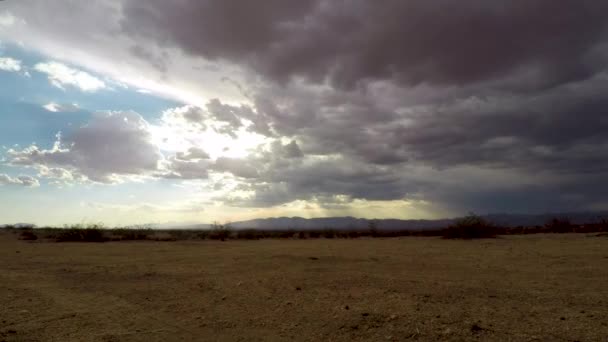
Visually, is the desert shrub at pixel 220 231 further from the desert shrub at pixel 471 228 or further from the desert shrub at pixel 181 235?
the desert shrub at pixel 471 228

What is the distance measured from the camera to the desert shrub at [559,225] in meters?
25.8

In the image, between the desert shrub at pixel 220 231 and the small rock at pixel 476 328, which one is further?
the desert shrub at pixel 220 231

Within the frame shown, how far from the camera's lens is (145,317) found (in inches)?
244

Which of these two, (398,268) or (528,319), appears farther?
(398,268)

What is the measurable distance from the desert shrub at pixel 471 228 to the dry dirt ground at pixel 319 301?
11349mm

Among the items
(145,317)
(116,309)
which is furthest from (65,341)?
(116,309)

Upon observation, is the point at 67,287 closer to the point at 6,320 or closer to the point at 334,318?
the point at 6,320

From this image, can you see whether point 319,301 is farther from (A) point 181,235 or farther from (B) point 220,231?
(A) point 181,235

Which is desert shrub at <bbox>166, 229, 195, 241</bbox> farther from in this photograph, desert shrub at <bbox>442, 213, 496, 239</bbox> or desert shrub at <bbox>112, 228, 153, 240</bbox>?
desert shrub at <bbox>442, 213, 496, 239</bbox>

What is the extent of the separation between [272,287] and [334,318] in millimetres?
2611

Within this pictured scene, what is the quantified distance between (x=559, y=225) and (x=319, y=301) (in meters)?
25.5

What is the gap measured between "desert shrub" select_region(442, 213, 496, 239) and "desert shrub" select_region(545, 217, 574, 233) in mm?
5147

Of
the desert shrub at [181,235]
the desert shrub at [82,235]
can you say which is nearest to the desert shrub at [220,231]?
the desert shrub at [181,235]

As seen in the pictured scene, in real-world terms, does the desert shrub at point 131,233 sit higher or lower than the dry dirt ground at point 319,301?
higher
